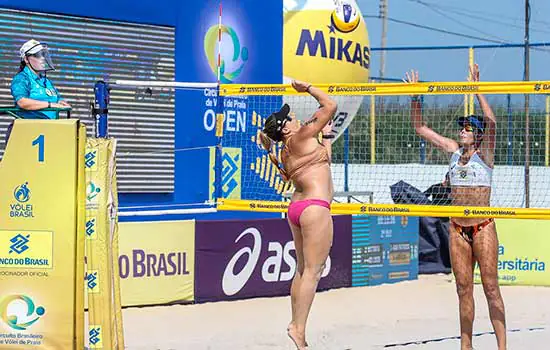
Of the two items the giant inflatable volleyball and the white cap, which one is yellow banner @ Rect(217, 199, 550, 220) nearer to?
the white cap

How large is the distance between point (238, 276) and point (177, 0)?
316cm

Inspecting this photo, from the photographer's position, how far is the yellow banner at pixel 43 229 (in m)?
6.46

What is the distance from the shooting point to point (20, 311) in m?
6.53

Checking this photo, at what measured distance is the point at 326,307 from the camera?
11.1m

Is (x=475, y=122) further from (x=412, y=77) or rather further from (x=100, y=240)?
(x=100, y=240)

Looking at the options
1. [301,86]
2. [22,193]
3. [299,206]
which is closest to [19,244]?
[22,193]

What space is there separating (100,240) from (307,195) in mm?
1497

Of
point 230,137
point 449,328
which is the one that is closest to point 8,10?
point 230,137

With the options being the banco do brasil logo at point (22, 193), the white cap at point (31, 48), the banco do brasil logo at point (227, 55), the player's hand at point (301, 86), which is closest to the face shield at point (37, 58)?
the white cap at point (31, 48)

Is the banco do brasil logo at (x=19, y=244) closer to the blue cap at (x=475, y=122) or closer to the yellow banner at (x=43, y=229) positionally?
the yellow banner at (x=43, y=229)

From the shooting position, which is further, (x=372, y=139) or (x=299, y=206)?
(x=372, y=139)

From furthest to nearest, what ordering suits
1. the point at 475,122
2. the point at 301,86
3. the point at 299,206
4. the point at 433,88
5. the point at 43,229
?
the point at 433,88 < the point at 475,122 < the point at 301,86 < the point at 299,206 < the point at 43,229

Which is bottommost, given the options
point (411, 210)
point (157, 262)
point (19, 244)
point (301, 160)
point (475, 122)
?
point (157, 262)

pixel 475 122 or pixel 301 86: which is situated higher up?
pixel 301 86
